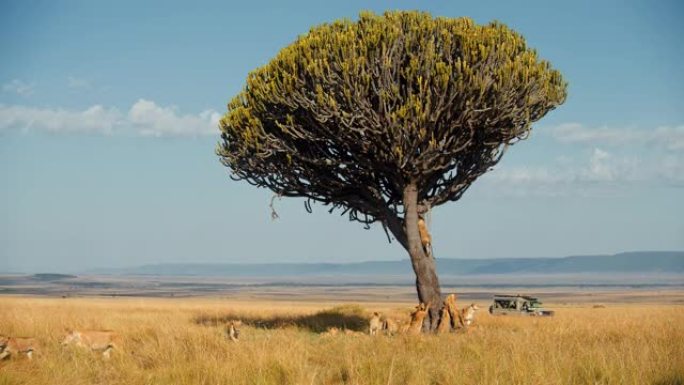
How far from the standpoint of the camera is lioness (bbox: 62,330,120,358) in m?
14.8

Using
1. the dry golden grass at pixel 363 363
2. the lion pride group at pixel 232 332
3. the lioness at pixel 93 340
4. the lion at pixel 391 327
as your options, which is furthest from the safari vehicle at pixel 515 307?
the lioness at pixel 93 340

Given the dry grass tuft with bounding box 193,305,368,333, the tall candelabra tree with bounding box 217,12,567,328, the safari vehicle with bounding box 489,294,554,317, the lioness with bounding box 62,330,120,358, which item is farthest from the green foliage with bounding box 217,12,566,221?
the safari vehicle with bounding box 489,294,554,317

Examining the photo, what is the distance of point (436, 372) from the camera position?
11.7 m

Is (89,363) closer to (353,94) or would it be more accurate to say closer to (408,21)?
(353,94)

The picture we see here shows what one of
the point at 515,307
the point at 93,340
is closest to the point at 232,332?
the point at 93,340

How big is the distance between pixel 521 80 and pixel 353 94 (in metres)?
4.37

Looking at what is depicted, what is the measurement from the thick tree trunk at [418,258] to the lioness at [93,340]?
28.6ft

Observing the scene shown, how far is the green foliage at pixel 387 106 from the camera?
18828mm

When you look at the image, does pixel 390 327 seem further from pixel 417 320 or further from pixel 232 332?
pixel 232 332

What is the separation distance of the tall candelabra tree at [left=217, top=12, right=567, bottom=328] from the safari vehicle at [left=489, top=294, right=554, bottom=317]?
14.6 meters

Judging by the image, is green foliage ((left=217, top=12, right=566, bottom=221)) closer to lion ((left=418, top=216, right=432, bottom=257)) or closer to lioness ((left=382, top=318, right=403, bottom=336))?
lion ((left=418, top=216, right=432, bottom=257))

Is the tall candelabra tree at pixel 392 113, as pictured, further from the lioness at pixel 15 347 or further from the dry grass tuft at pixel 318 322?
the lioness at pixel 15 347

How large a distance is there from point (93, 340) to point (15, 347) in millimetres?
1566

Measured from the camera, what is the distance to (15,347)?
13.8 m
